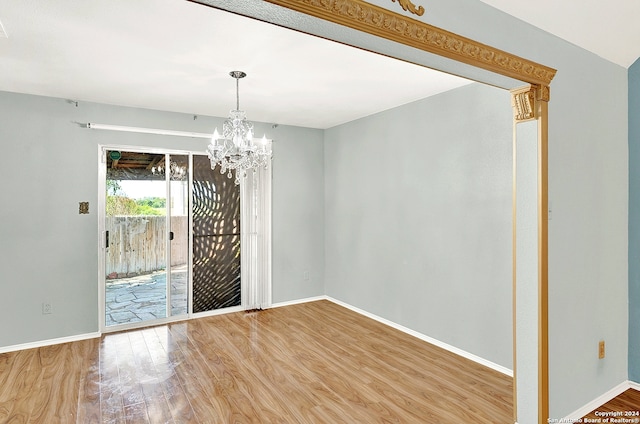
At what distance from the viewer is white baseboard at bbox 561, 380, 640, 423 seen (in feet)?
7.89

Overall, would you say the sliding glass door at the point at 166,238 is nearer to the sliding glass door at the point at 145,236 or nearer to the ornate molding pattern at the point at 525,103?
the sliding glass door at the point at 145,236

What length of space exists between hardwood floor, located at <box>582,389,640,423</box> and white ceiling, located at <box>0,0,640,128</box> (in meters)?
2.54

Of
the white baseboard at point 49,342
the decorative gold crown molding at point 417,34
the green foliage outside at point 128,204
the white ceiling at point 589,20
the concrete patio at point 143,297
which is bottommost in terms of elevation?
the white baseboard at point 49,342

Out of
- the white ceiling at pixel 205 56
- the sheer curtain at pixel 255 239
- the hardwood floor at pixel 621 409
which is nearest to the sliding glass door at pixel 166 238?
the sheer curtain at pixel 255 239

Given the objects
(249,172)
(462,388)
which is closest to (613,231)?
(462,388)

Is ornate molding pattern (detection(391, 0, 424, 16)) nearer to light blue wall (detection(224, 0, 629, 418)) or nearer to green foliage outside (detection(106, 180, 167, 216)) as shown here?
light blue wall (detection(224, 0, 629, 418))

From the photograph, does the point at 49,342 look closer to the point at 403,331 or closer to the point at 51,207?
the point at 51,207

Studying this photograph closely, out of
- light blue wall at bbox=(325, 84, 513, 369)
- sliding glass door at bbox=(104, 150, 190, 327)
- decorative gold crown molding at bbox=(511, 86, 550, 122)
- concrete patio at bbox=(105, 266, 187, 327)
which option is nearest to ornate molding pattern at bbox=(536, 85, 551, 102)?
decorative gold crown molding at bbox=(511, 86, 550, 122)

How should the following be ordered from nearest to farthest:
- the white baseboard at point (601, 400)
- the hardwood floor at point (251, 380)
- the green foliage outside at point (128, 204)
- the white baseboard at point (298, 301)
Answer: the white baseboard at point (601, 400) → the hardwood floor at point (251, 380) → the green foliage outside at point (128, 204) → the white baseboard at point (298, 301)

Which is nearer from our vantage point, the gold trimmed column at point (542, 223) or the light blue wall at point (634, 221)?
the gold trimmed column at point (542, 223)

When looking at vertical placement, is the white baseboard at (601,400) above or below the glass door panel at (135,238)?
below

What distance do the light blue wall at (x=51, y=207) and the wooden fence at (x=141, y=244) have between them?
0.83 feet

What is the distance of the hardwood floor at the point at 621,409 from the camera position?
8.04 ft

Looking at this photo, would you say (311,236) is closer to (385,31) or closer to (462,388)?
(462,388)
